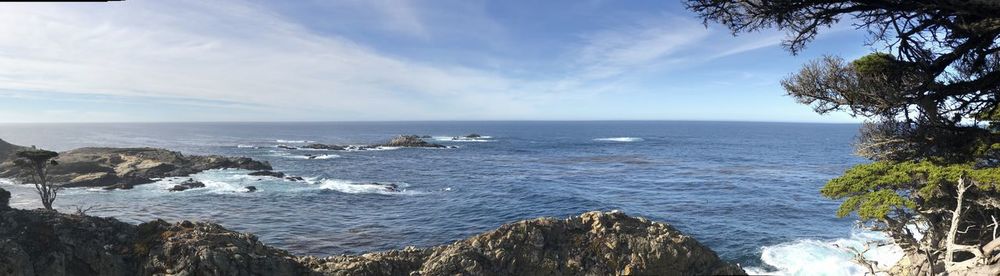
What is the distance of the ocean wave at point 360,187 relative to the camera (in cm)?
4881

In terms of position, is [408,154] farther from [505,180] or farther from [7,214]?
[7,214]

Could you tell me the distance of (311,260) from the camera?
558 inches

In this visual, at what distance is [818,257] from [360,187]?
131 feet

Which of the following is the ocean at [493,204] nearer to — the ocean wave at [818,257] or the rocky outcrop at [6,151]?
the ocean wave at [818,257]

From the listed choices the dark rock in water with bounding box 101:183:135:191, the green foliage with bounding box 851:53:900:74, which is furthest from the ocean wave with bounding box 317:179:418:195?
the green foliage with bounding box 851:53:900:74

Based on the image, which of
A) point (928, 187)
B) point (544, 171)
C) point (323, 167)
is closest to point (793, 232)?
point (928, 187)

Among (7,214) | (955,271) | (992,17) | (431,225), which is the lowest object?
(431,225)

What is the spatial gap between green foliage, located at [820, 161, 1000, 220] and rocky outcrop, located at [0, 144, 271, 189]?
191 feet

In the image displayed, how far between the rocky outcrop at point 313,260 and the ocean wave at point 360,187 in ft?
113

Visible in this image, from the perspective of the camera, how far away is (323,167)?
70188 millimetres

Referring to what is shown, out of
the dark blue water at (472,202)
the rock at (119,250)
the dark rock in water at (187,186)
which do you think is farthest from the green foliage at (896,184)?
the dark rock in water at (187,186)

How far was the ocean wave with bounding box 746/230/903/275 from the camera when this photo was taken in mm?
24391

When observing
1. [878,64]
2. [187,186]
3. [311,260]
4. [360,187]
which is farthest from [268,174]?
[878,64]

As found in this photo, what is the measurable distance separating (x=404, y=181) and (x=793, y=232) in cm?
3819
